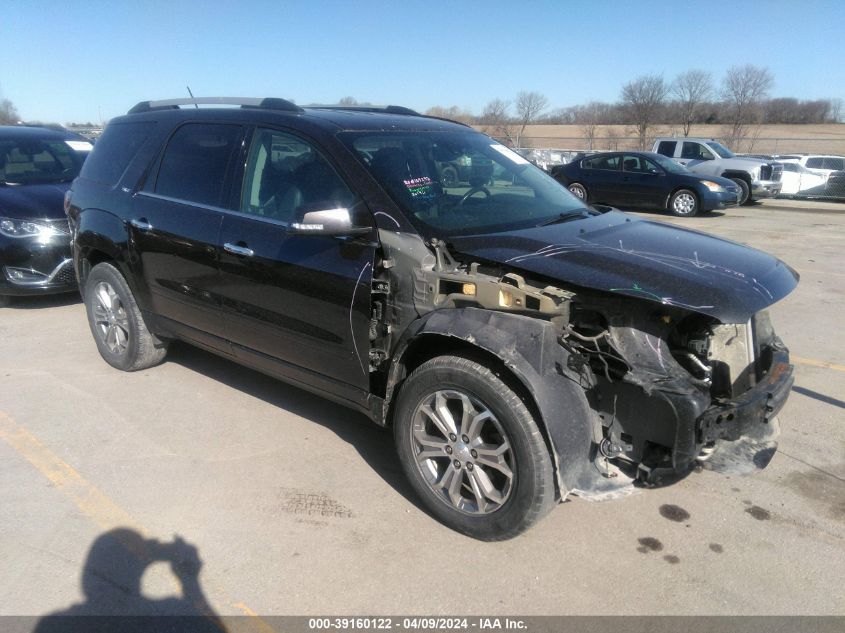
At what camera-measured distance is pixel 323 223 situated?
3.02m

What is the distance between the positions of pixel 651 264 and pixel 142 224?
3.32 meters

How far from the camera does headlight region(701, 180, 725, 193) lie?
49.4ft

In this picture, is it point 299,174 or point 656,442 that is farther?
point 299,174

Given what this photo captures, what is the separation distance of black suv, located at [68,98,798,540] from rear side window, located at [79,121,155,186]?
0.62 meters

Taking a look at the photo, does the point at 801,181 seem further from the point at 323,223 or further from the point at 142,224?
the point at 323,223

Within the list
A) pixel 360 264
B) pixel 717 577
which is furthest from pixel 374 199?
pixel 717 577

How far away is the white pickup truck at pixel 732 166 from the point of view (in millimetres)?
17828

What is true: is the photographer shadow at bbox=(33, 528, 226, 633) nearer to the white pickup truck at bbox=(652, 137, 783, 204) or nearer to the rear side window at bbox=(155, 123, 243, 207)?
the rear side window at bbox=(155, 123, 243, 207)

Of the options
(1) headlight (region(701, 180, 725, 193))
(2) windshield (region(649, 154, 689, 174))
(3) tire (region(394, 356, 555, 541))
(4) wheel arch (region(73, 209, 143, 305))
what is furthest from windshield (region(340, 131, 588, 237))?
(2) windshield (region(649, 154, 689, 174))

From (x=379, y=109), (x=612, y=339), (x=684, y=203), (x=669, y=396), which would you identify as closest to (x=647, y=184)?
(x=684, y=203)

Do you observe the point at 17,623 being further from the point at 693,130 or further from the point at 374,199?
the point at 693,130

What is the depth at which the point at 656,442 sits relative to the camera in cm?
273

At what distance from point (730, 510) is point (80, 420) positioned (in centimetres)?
399

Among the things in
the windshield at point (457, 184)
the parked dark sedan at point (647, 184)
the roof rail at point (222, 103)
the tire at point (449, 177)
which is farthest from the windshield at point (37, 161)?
the parked dark sedan at point (647, 184)
